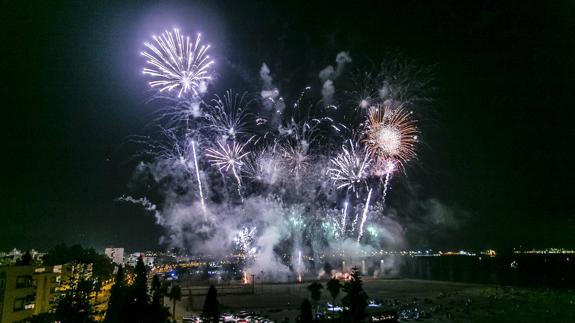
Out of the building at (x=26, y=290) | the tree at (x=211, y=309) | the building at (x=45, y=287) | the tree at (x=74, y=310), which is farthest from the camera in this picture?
the building at (x=45, y=287)

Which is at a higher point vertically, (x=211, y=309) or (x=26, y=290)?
(x=26, y=290)

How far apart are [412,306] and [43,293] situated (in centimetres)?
4036

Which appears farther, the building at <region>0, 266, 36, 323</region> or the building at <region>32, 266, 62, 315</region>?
the building at <region>32, 266, 62, 315</region>

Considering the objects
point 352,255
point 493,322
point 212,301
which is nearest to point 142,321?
point 212,301

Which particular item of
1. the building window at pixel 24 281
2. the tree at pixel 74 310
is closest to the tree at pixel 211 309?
the tree at pixel 74 310

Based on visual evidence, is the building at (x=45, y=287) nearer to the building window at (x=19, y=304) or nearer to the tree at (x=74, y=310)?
the building window at (x=19, y=304)

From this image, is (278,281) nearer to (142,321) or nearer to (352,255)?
(352,255)

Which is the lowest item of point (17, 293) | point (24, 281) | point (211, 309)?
point (211, 309)

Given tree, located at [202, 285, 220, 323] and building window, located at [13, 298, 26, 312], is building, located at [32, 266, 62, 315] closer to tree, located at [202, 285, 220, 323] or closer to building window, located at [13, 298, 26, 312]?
building window, located at [13, 298, 26, 312]

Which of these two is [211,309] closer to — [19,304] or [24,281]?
[19,304]

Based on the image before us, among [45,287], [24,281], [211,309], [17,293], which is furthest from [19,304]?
[211,309]

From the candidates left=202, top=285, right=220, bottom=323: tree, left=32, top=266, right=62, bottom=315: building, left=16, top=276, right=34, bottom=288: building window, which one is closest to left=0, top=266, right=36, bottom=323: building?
left=16, top=276, right=34, bottom=288: building window

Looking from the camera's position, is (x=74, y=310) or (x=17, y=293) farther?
(x=17, y=293)

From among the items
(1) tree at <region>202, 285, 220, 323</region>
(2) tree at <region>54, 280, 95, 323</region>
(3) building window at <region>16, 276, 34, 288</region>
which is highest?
(3) building window at <region>16, 276, 34, 288</region>
